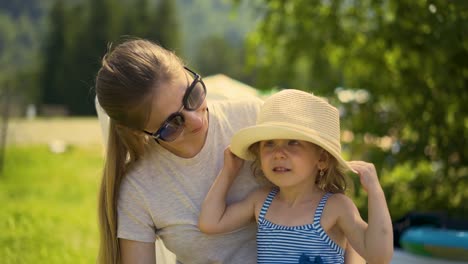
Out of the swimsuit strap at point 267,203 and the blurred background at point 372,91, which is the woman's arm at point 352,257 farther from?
the blurred background at point 372,91

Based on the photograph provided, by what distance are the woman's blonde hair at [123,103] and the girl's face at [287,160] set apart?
44cm

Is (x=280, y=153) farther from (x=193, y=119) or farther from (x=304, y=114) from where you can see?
(x=193, y=119)

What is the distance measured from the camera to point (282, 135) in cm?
262

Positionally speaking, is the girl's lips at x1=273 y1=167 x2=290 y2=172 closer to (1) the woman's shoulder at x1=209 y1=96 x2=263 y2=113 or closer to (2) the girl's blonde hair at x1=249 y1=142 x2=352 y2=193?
(2) the girl's blonde hair at x1=249 y1=142 x2=352 y2=193

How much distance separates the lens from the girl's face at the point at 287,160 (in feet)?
8.73

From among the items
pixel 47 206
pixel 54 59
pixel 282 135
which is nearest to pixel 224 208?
pixel 282 135

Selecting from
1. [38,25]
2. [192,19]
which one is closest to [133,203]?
[38,25]

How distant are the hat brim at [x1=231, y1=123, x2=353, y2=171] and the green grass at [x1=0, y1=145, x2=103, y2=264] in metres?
0.73

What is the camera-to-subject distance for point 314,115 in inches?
105

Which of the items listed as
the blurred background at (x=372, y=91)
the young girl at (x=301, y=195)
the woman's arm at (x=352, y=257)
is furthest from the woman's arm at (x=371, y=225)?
the blurred background at (x=372, y=91)

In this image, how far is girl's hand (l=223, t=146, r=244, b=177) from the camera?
285cm

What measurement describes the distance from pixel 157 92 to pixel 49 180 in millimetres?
7069

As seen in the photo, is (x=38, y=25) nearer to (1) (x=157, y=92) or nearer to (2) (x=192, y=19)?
(2) (x=192, y=19)

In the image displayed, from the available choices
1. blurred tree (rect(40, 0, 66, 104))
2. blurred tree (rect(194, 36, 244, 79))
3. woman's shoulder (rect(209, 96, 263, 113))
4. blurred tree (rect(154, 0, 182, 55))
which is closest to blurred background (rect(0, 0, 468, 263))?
woman's shoulder (rect(209, 96, 263, 113))
